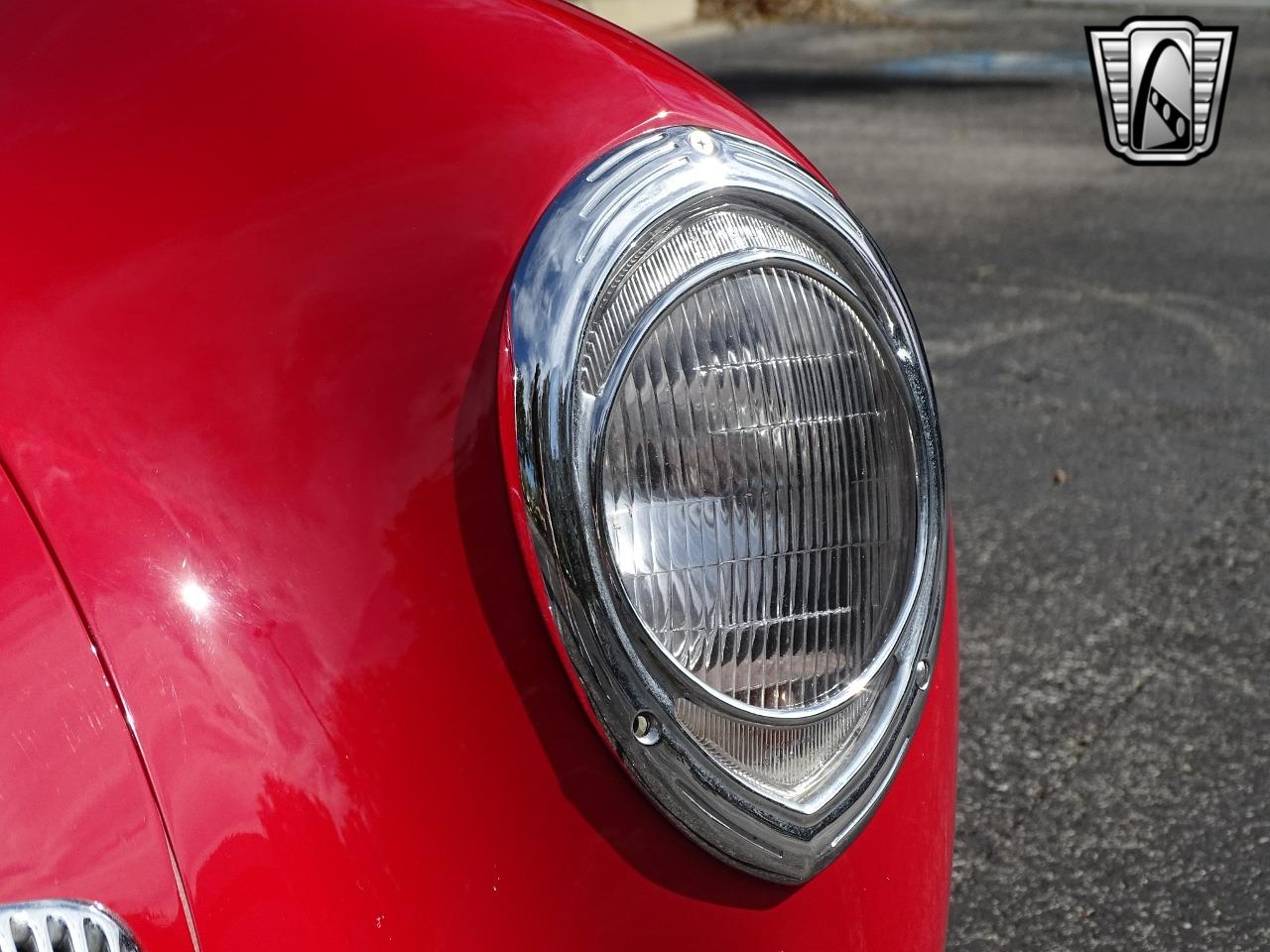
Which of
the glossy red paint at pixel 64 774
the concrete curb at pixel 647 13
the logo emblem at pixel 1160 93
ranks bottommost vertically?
the concrete curb at pixel 647 13

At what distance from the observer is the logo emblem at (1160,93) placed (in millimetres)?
6566

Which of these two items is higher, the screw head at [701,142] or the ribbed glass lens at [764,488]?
the screw head at [701,142]

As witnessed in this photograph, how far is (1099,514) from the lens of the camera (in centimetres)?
359

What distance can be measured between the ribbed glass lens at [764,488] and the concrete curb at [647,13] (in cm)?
1161

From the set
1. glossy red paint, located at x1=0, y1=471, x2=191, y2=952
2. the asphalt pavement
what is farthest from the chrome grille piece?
the asphalt pavement

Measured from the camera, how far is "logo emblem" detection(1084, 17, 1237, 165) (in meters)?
6.57

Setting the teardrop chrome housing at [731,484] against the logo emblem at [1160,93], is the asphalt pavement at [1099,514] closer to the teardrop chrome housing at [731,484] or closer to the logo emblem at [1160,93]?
the logo emblem at [1160,93]

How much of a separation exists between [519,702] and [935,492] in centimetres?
38

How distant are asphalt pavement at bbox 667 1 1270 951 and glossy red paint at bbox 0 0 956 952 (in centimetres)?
135

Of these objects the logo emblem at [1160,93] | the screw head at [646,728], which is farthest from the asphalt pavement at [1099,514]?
the screw head at [646,728]

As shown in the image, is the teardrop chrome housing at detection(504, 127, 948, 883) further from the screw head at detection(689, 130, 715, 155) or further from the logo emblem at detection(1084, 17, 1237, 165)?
the logo emblem at detection(1084, 17, 1237, 165)

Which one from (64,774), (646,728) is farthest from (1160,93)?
(64,774)

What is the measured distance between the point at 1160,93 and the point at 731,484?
5996 millimetres

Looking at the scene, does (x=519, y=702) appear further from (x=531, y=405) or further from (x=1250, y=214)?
(x=1250, y=214)
